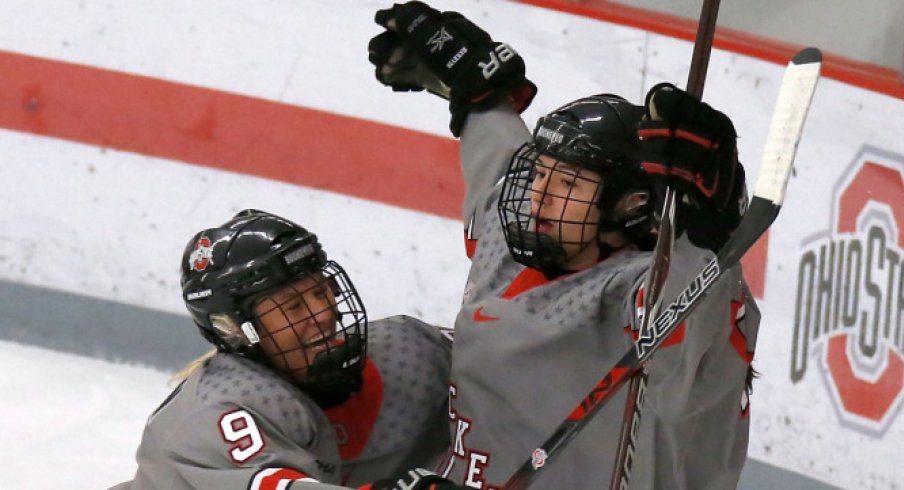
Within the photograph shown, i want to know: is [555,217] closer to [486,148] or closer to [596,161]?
[596,161]

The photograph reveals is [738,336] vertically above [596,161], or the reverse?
[596,161]

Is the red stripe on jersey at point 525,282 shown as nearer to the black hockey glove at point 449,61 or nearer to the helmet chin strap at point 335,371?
the helmet chin strap at point 335,371

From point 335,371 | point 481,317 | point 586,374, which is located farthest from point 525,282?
point 335,371

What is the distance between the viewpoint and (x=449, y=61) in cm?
263

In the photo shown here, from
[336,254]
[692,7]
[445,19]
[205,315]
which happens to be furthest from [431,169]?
[205,315]

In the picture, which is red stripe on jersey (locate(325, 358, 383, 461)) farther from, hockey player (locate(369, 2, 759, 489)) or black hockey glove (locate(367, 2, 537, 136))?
black hockey glove (locate(367, 2, 537, 136))

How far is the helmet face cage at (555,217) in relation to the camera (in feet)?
7.23

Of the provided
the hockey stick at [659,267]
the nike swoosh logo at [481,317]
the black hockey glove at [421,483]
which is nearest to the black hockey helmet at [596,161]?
the nike swoosh logo at [481,317]

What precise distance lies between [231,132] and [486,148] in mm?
1243

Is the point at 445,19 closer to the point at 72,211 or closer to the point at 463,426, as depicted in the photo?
the point at 463,426

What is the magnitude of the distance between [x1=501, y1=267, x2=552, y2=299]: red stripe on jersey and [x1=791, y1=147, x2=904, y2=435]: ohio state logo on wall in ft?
3.58

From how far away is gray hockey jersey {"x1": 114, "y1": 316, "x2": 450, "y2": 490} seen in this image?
2.17 m

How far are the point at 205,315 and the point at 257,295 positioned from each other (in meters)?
0.11

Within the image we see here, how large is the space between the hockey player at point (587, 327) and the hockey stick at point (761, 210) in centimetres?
2
